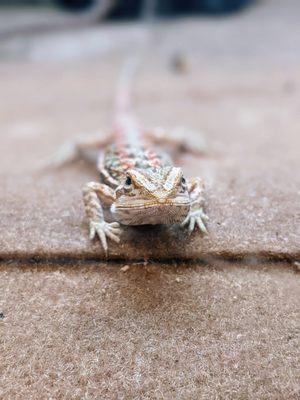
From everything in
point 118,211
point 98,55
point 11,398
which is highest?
point 118,211

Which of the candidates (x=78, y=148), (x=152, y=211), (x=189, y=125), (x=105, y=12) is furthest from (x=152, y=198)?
(x=105, y=12)

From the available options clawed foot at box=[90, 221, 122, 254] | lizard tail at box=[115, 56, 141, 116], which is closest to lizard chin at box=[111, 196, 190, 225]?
clawed foot at box=[90, 221, 122, 254]

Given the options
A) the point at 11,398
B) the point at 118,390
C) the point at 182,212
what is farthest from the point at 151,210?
the point at 11,398

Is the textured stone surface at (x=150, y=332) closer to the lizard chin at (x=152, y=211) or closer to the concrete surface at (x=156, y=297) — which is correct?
the concrete surface at (x=156, y=297)

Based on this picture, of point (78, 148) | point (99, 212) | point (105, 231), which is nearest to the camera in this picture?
point (105, 231)

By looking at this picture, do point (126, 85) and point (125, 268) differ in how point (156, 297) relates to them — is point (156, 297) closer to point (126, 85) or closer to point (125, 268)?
point (125, 268)

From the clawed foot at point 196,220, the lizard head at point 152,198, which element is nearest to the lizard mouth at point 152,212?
the lizard head at point 152,198

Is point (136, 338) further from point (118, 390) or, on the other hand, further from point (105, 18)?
point (105, 18)

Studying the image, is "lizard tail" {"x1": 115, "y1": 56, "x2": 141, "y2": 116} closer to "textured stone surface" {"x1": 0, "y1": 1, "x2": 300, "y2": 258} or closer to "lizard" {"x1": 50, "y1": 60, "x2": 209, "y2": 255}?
"textured stone surface" {"x1": 0, "y1": 1, "x2": 300, "y2": 258}
